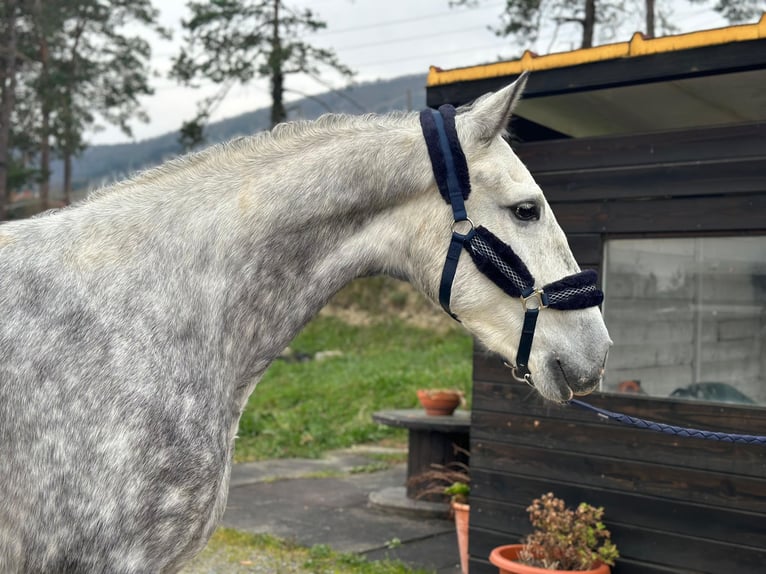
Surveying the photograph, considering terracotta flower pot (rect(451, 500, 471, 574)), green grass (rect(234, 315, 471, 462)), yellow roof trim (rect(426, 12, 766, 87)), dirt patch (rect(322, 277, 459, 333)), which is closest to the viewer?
yellow roof trim (rect(426, 12, 766, 87))

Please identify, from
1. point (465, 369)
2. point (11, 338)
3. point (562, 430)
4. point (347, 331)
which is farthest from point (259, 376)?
point (347, 331)

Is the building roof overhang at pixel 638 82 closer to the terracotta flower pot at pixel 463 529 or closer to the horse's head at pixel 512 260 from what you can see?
the horse's head at pixel 512 260

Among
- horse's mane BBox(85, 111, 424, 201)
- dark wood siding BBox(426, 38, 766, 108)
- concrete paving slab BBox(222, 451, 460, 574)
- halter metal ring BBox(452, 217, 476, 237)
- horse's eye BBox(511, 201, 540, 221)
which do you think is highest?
dark wood siding BBox(426, 38, 766, 108)

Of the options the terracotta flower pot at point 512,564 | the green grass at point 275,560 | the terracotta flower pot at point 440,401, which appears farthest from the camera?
the terracotta flower pot at point 440,401

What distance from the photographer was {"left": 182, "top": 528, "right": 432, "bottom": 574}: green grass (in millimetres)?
5051

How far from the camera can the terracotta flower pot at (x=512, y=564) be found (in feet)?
12.6

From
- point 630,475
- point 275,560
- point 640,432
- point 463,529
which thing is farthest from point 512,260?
point 275,560

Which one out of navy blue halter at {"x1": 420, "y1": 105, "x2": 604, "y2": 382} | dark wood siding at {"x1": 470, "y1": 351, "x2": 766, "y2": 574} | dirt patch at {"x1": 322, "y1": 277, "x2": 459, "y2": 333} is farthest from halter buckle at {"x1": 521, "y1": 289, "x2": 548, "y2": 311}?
dirt patch at {"x1": 322, "y1": 277, "x2": 459, "y2": 333}

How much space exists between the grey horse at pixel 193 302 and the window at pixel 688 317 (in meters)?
2.06

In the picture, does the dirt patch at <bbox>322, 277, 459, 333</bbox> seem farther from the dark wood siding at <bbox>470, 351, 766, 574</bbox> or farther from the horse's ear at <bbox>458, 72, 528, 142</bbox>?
the horse's ear at <bbox>458, 72, 528, 142</bbox>

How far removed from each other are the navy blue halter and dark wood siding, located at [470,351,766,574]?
1.94 meters

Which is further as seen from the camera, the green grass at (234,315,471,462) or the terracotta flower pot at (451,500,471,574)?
the green grass at (234,315,471,462)

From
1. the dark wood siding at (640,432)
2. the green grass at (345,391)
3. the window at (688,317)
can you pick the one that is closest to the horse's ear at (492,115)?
the dark wood siding at (640,432)

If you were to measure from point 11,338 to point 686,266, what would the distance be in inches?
129
